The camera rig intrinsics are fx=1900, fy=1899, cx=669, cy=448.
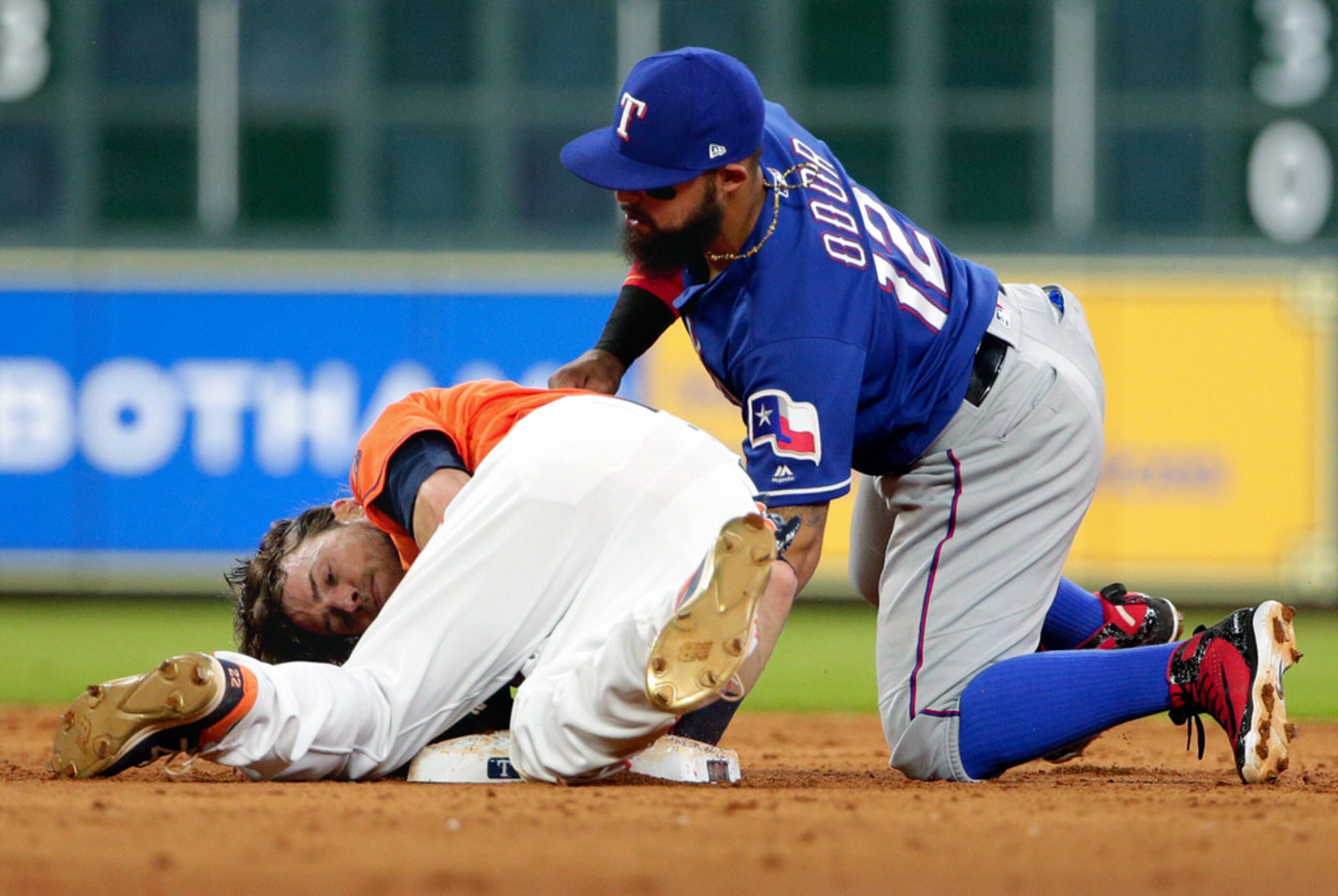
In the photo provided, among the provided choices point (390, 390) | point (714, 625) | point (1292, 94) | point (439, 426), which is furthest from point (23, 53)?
point (714, 625)

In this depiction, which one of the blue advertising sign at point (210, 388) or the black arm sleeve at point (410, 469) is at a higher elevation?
the black arm sleeve at point (410, 469)

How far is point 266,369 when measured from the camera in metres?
10.2

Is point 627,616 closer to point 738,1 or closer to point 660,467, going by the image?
point 660,467

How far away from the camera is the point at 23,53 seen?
385 inches

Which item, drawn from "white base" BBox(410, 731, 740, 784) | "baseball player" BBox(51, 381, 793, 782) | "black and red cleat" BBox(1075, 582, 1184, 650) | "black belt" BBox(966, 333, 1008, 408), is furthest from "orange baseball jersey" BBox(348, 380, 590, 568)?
"black and red cleat" BBox(1075, 582, 1184, 650)

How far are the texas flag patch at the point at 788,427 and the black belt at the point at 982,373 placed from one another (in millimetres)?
650

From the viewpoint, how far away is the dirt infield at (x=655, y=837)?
2355mm

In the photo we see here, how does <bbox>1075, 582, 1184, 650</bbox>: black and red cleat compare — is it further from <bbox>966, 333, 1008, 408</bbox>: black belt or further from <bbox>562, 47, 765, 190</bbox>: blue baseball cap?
<bbox>562, 47, 765, 190</bbox>: blue baseball cap

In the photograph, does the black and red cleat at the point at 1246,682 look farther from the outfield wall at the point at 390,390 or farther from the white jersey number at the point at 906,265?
the outfield wall at the point at 390,390

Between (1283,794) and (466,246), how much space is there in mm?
7422

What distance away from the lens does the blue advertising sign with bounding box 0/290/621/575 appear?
1005 centimetres

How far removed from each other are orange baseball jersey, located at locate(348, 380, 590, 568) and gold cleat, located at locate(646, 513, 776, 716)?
33.1 inches

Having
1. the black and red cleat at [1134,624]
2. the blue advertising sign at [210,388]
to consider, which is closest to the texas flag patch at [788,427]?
the black and red cleat at [1134,624]

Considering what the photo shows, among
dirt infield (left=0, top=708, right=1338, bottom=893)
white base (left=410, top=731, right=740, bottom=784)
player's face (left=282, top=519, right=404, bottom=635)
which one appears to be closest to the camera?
dirt infield (left=0, top=708, right=1338, bottom=893)
